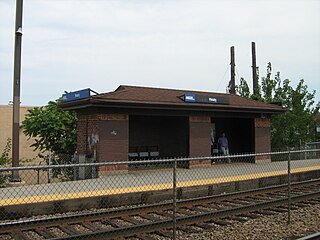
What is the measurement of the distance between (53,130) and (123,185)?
25.9ft

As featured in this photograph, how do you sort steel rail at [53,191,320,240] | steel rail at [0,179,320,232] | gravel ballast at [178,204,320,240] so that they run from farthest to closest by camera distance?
steel rail at [0,179,320,232] → gravel ballast at [178,204,320,240] → steel rail at [53,191,320,240]

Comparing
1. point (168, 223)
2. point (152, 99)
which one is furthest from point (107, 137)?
point (168, 223)

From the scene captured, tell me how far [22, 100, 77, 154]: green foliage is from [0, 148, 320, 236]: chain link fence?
117cm

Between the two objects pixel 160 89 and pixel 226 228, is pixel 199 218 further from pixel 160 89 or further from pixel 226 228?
pixel 160 89

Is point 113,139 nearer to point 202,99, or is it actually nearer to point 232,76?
point 202,99

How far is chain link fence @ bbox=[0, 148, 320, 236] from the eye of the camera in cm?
894

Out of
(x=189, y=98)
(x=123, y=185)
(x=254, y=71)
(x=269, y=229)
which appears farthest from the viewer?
(x=254, y=71)

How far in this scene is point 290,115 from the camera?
24594mm

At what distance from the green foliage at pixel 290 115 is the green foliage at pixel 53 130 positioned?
1252 centimetres

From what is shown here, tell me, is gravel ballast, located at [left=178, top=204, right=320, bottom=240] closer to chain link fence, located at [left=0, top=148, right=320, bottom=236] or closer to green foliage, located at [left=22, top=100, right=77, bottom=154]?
chain link fence, located at [left=0, top=148, right=320, bottom=236]

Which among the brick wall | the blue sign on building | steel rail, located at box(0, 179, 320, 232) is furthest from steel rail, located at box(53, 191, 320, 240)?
the blue sign on building

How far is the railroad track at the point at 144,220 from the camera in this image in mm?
7113

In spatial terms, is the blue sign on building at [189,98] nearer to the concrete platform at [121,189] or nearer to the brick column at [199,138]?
the brick column at [199,138]

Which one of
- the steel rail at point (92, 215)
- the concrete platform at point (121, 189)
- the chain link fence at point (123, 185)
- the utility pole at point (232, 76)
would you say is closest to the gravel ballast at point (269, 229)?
the chain link fence at point (123, 185)
